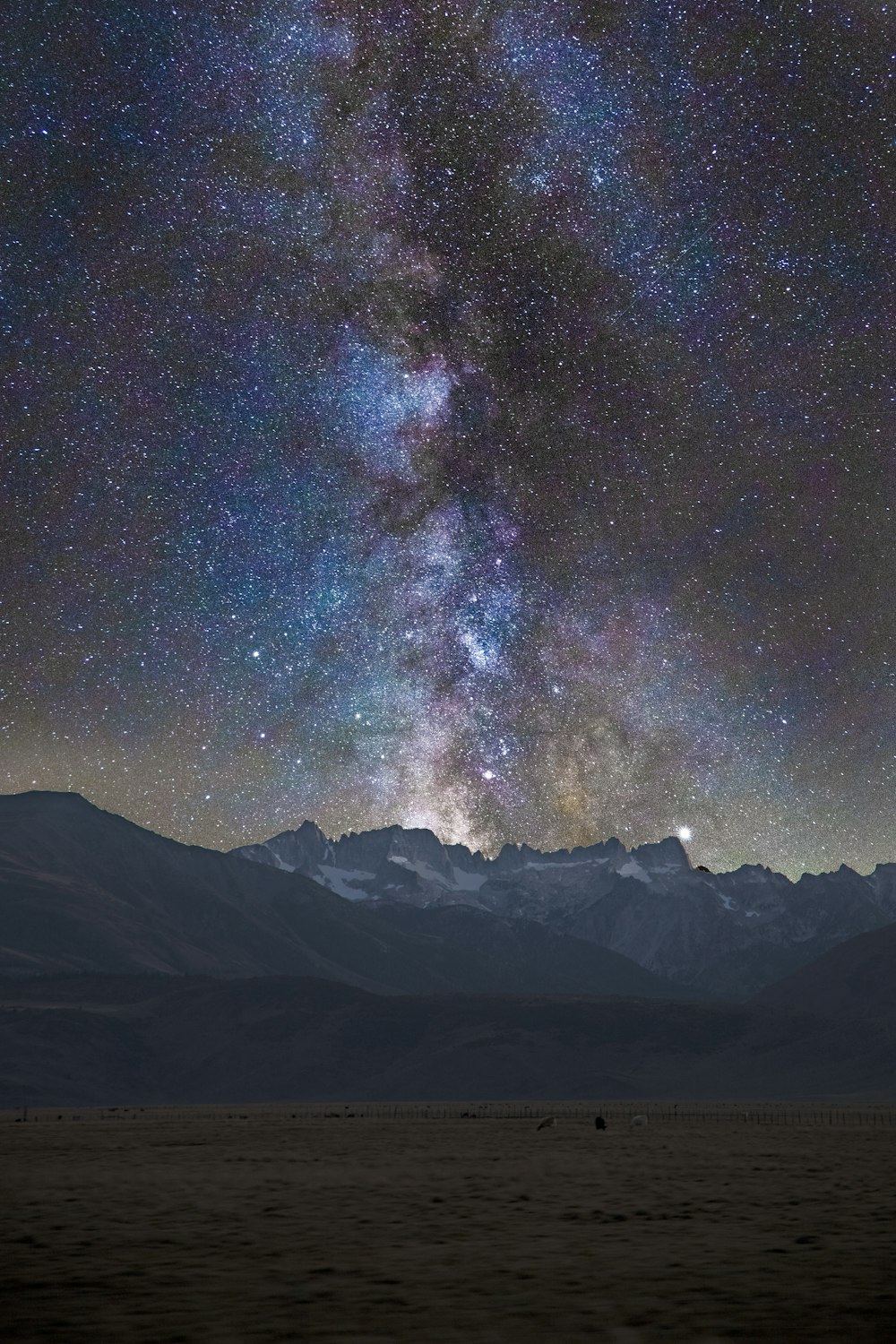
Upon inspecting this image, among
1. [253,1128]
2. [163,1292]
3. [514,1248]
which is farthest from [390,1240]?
[253,1128]

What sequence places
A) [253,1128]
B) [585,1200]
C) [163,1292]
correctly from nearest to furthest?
[163,1292], [585,1200], [253,1128]

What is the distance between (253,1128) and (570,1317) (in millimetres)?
102196

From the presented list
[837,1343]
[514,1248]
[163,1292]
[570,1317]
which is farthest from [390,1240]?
[837,1343]

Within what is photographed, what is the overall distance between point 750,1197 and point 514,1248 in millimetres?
17790

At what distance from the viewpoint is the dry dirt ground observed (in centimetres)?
2091

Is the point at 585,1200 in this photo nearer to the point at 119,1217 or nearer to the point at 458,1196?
the point at 458,1196

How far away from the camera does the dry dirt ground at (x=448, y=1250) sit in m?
20.9

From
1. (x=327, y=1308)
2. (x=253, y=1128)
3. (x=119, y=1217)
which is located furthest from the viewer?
(x=253, y=1128)

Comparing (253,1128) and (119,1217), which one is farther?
(253,1128)

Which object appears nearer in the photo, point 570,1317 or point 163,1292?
point 570,1317

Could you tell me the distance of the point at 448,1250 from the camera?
101ft

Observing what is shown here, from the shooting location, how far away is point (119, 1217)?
39.0m

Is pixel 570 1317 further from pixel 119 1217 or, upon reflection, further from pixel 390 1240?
pixel 119 1217

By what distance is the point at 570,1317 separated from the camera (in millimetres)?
21297
